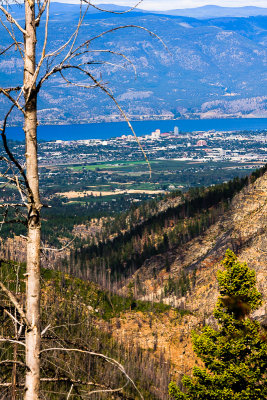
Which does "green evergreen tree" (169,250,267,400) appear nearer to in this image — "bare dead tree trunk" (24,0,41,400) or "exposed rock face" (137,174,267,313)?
"bare dead tree trunk" (24,0,41,400)

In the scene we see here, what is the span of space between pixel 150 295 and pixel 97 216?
7869cm

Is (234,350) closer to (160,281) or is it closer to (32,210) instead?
(32,210)

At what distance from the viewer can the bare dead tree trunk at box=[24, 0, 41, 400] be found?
694 cm

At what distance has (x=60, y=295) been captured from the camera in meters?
67.6

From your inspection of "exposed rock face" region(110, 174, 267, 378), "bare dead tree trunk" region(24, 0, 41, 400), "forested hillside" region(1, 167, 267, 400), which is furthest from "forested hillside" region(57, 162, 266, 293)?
"bare dead tree trunk" region(24, 0, 41, 400)

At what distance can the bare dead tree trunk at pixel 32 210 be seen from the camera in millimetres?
6941

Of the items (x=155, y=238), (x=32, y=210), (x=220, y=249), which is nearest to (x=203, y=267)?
(x=220, y=249)

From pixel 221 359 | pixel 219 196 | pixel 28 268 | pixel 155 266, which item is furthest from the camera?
pixel 219 196

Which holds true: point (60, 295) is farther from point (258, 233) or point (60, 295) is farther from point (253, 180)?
point (253, 180)

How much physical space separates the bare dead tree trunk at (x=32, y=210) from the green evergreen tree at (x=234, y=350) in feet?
58.8

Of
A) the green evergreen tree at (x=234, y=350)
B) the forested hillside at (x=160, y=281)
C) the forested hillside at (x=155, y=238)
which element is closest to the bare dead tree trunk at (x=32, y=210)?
the green evergreen tree at (x=234, y=350)

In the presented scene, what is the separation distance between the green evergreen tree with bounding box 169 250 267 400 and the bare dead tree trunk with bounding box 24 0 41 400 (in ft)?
58.8

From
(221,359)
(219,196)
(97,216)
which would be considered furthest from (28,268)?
(97,216)

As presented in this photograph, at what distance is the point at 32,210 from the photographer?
23.2ft
